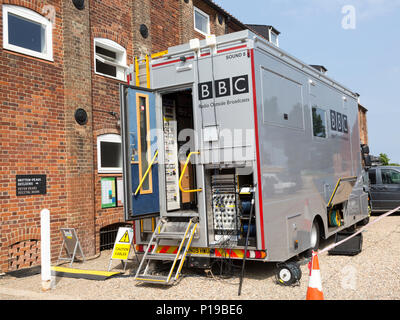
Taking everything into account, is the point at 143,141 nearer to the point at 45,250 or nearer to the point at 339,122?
the point at 45,250

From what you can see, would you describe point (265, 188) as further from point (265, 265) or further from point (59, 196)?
point (59, 196)

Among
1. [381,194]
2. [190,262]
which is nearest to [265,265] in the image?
[190,262]

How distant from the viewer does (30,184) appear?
25.6 ft

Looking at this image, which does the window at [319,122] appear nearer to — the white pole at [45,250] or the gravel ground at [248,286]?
the gravel ground at [248,286]

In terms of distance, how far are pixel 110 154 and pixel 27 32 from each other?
10.4 ft

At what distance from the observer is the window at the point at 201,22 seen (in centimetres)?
1432

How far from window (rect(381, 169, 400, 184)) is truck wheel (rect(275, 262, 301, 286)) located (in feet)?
32.6

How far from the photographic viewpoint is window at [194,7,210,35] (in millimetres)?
14320

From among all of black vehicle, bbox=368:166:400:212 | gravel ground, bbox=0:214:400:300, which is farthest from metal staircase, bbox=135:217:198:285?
black vehicle, bbox=368:166:400:212

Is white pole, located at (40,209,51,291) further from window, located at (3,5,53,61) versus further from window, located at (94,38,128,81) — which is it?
window, located at (94,38,128,81)

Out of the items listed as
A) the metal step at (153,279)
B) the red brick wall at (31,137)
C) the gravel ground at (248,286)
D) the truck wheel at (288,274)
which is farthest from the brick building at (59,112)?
the truck wheel at (288,274)

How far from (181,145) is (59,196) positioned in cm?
289

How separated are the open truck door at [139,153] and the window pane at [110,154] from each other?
324cm
